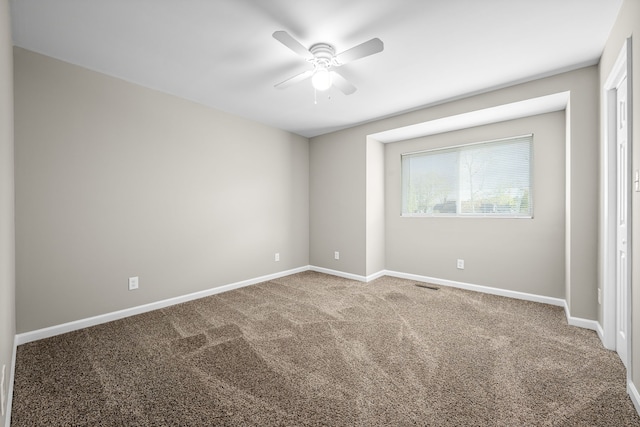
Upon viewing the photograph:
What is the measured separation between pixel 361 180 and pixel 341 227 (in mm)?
832

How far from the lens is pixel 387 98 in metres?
3.26

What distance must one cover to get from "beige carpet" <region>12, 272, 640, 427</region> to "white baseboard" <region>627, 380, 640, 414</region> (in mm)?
38

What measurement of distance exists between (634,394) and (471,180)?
270 centimetres

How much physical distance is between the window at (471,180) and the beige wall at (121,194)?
2.36 meters

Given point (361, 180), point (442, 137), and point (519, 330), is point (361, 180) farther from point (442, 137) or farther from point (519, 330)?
point (519, 330)

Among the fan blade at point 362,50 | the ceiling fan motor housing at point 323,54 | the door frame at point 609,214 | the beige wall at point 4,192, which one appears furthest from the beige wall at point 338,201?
the beige wall at point 4,192

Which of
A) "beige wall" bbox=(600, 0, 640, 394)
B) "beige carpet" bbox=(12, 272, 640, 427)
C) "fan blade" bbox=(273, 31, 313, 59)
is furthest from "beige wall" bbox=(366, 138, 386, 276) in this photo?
"beige wall" bbox=(600, 0, 640, 394)

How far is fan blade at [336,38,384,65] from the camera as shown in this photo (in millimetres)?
1814

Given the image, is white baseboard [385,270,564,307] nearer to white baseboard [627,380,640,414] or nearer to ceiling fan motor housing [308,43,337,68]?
white baseboard [627,380,640,414]

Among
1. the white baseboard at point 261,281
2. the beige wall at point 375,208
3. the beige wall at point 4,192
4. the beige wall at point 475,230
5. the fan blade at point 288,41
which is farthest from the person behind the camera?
the beige wall at point 375,208

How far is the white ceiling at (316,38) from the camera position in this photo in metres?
1.82

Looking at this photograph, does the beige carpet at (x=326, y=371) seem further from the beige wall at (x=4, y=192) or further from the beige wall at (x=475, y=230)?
the beige wall at (x=475, y=230)

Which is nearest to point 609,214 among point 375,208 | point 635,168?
point 635,168

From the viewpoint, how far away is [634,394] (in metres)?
1.56
